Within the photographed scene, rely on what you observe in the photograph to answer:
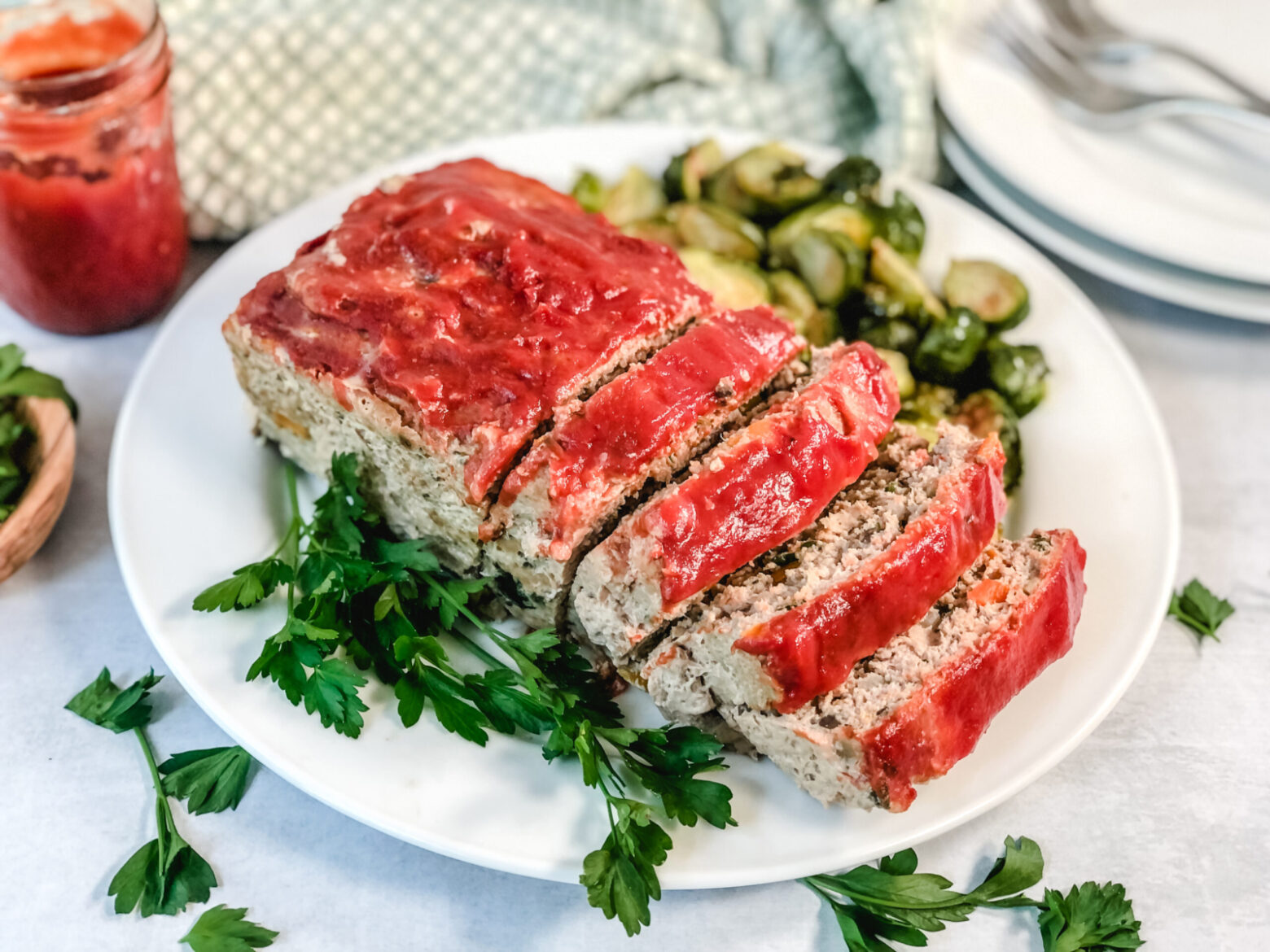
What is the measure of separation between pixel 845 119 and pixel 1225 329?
81.6 inches

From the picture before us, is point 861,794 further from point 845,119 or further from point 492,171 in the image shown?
point 845,119

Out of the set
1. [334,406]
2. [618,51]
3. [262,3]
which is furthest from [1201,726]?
[262,3]

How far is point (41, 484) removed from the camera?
3822mm

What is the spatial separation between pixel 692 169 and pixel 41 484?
9.51 ft

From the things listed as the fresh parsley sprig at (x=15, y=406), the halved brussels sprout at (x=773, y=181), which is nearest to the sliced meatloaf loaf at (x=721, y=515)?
the halved brussels sprout at (x=773, y=181)

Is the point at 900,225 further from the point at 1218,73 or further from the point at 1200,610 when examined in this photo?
the point at 1218,73

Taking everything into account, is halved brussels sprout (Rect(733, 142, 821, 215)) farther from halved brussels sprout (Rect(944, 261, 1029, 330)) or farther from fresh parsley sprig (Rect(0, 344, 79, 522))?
fresh parsley sprig (Rect(0, 344, 79, 522))

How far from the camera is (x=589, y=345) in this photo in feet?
11.1

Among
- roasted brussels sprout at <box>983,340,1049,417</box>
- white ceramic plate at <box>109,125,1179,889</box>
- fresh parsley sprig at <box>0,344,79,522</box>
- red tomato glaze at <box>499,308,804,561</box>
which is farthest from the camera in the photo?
roasted brussels sprout at <box>983,340,1049,417</box>

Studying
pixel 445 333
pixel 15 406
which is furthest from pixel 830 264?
pixel 15 406

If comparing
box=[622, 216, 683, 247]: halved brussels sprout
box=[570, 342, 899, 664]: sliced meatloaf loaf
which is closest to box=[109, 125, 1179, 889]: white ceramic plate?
box=[570, 342, 899, 664]: sliced meatloaf loaf

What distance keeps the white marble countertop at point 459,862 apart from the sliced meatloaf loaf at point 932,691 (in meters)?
0.51

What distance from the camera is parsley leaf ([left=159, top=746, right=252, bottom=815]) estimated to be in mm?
3359

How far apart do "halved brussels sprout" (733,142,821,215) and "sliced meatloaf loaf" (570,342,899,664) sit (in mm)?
1675
